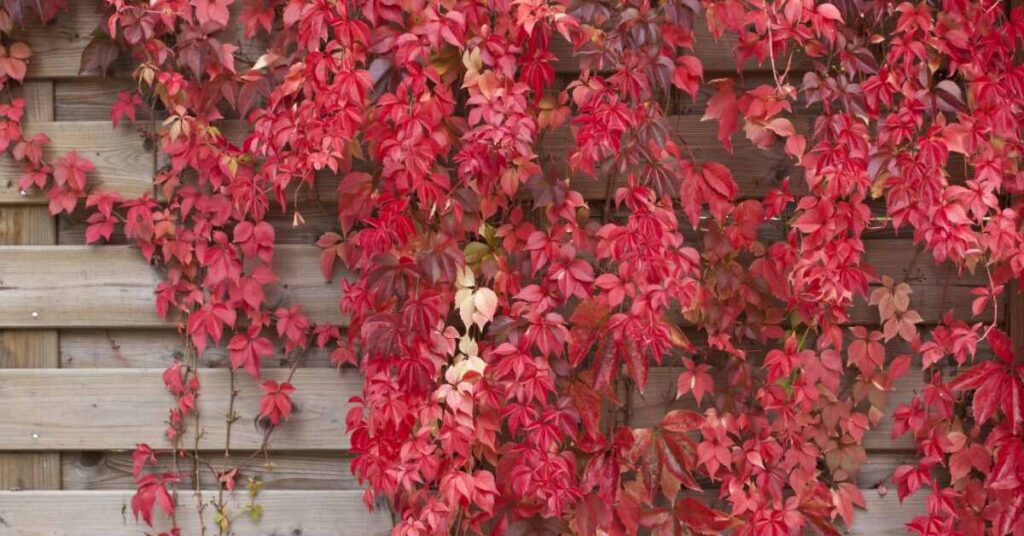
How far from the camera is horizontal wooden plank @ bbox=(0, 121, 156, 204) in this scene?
233 centimetres

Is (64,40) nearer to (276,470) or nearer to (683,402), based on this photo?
(276,470)

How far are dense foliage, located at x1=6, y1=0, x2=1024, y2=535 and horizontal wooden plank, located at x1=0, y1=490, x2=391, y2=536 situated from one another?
80 mm

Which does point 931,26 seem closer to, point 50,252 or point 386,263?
point 386,263

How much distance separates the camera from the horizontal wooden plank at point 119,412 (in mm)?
2342

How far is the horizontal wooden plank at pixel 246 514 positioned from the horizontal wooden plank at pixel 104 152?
2.16 feet

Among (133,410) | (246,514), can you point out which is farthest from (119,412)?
(246,514)

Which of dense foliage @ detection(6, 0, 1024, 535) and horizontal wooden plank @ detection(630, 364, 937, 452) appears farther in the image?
horizontal wooden plank @ detection(630, 364, 937, 452)

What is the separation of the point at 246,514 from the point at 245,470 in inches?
3.7

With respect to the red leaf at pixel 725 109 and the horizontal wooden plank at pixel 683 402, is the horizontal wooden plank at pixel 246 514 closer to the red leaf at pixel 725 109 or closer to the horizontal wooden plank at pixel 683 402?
the horizontal wooden plank at pixel 683 402

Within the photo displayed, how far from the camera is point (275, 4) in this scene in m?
2.21

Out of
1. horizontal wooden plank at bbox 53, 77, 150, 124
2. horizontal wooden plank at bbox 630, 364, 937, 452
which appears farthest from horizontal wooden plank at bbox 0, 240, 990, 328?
horizontal wooden plank at bbox 630, 364, 937, 452

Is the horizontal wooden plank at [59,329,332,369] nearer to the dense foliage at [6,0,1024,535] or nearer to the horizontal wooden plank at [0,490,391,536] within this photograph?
the dense foliage at [6,0,1024,535]

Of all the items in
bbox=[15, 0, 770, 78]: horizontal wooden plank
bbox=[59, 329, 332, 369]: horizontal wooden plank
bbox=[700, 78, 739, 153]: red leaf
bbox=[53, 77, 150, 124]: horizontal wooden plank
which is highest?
bbox=[700, 78, 739, 153]: red leaf

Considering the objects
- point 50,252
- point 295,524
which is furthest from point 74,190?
point 295,524
